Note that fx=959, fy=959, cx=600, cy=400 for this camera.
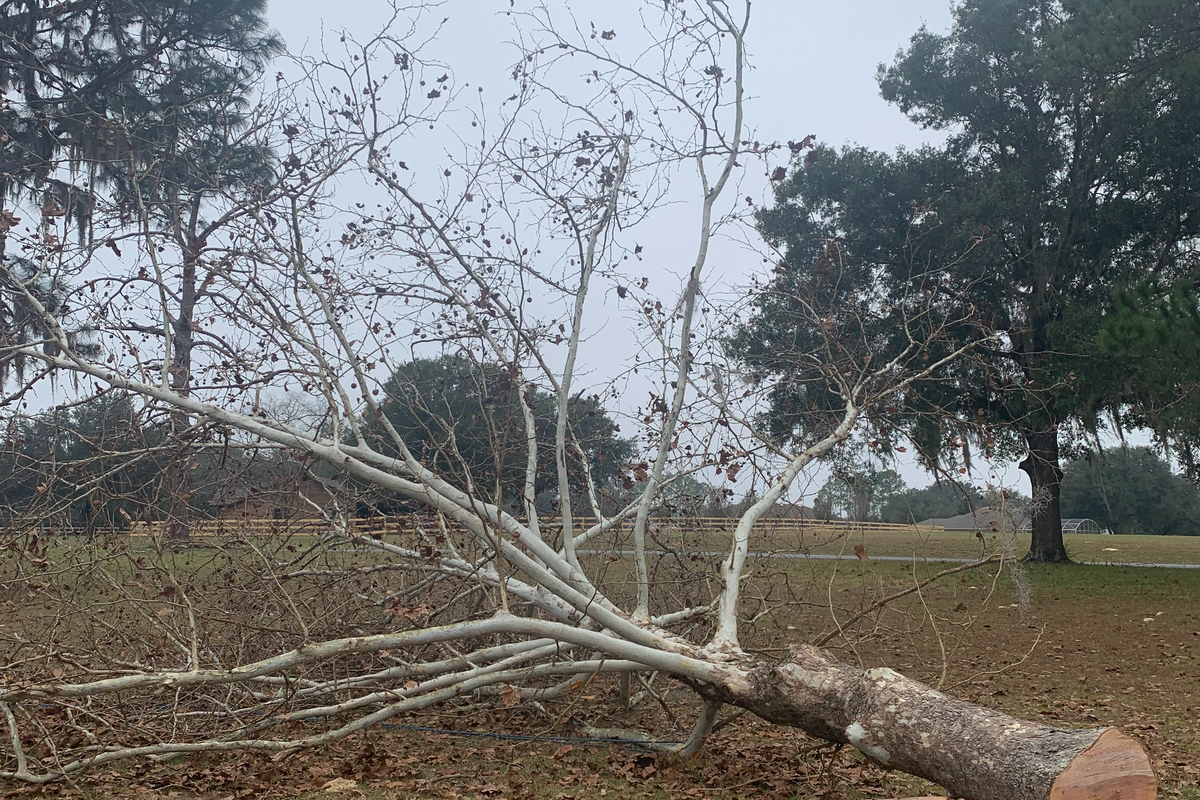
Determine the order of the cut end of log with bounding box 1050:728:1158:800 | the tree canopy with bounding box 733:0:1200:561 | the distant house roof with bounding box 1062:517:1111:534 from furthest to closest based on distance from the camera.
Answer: the distant house roof with bounding box 1062:517:1111:534, the tree canopy with bounding box 733:0:1200:561, the cut end of log with bounding box 1050:728:1158:800

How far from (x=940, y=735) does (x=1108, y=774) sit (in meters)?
0.66

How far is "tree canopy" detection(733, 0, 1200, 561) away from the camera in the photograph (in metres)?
16.5

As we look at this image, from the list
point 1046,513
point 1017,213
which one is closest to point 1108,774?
point 1017,213

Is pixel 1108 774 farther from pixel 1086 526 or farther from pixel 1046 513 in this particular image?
pixel 1086 526

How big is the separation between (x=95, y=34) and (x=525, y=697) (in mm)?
12489

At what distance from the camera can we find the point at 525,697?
20.0ft

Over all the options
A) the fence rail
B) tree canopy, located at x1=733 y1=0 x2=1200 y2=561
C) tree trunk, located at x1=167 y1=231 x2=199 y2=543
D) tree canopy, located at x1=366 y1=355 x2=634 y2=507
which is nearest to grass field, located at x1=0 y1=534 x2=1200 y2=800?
the fence rail

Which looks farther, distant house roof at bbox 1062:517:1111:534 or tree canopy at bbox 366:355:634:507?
distant house roof at bbox 1062:517:1111:534

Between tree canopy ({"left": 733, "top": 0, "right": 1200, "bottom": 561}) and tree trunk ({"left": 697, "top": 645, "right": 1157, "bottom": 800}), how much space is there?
10.4 meters

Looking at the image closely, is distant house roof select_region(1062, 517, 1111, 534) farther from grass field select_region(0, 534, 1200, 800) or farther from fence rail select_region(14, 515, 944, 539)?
fence rail select_region(14, 515, 944, 539)

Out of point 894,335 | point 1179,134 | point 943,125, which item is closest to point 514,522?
point 894,335

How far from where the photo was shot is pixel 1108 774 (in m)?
3.56

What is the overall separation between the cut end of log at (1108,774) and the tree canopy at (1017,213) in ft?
37.2

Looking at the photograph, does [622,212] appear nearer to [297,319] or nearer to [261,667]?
[297,319]
